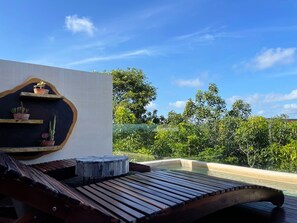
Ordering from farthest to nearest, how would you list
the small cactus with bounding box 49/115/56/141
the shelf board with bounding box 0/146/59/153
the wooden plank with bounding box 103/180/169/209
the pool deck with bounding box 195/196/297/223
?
the small cactus with bounding box 49/115/56/141 → the shelf board with bounding box 0/146/59/153 → the pool deck with bounding box 195/196/297/223 → the wooden plank with bounding box 103/180/169/209

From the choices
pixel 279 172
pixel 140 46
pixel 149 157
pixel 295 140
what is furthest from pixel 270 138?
pixel 140 46

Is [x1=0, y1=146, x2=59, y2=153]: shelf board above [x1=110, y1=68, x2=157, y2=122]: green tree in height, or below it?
below

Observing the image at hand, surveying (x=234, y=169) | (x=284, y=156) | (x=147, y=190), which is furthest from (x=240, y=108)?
(x=147, y=190)

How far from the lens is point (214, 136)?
356 inches

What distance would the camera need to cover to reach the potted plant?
18.1 feet

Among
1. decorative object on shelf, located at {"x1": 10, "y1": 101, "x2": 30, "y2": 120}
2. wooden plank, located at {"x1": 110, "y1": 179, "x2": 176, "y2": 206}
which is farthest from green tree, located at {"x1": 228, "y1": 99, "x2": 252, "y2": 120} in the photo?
wooden plank, located at {"x1": 110, "y1": 179, "x2": 176, "y2": 206}

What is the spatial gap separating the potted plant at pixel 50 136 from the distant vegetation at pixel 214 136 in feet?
9.40

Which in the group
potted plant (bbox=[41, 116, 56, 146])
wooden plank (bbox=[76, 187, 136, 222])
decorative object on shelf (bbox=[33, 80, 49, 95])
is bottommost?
wooden plank (bbox=[76, 187, 136, 222])

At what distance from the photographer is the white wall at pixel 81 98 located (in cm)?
541

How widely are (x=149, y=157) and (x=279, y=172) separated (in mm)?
3674

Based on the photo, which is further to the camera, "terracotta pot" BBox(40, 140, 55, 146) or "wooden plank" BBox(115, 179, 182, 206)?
"terracotta pot" BBox(40, 140, 55, 146)

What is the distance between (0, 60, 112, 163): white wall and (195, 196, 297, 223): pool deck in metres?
3.59

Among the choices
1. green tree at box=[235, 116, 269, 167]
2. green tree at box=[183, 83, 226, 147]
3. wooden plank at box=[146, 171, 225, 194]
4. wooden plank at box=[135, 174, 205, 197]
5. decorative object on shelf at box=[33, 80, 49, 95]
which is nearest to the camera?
wooden plank at box=[135, 174, 205, 197]

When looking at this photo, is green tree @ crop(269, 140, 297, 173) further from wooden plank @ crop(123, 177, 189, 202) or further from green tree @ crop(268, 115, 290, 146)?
wooden plank @ crop(123, 177, 189, 202)
